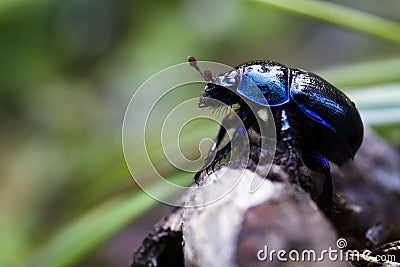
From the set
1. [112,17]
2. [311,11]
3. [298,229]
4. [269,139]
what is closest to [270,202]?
[298,229]

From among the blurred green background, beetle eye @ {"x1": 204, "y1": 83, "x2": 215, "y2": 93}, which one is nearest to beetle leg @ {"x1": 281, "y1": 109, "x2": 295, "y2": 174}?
beetle eye @ {"x1": 204, "y1": 83, "x2": 215, "y2": 93}

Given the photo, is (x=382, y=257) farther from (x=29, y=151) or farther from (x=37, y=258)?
(x=29, y=151)

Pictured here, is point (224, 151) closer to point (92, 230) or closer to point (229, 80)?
point (229, 80)

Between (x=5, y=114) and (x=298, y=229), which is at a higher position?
(x=5, y=114)

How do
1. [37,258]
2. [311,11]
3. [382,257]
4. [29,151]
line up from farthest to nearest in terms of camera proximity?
[29,151] < [311,11] < [37,258] < [382,257]

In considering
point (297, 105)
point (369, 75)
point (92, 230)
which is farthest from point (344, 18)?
point (92, 230)

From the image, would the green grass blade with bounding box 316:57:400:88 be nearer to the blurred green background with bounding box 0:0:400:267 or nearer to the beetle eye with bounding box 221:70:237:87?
the blurred green background with bounding box 0:0:400:267

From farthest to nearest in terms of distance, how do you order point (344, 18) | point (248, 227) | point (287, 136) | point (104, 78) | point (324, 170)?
Answer: point (104, 78) < point (344, 18) < point (324, 170) < point (287, 136) < point (248, 227)

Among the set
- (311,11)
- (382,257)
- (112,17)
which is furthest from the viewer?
(112,17)
